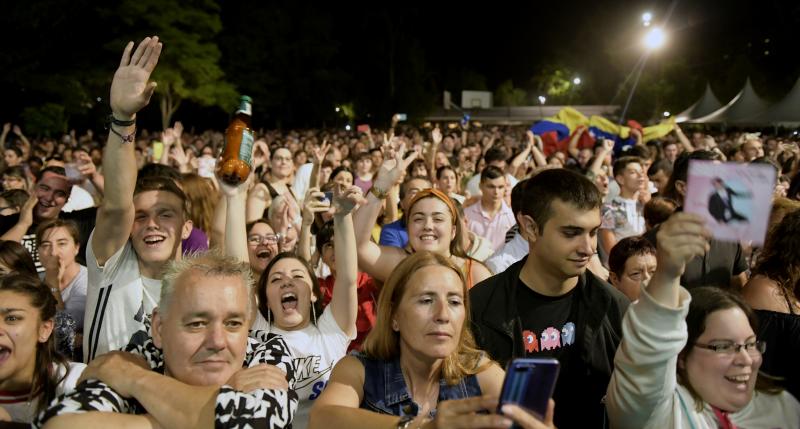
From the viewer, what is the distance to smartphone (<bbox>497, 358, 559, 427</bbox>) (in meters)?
1.84

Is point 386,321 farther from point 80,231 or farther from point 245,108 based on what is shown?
point 80,231

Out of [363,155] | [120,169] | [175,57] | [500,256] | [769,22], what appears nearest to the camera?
[120,169]

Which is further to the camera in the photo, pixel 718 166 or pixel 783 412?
pixel 783 412

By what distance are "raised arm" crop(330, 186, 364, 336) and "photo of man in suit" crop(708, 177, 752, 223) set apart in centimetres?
196

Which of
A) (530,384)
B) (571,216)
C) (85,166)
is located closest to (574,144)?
(85,166)

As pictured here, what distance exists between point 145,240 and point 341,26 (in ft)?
196

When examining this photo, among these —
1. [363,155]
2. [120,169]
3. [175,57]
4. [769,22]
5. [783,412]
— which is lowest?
[783,412]

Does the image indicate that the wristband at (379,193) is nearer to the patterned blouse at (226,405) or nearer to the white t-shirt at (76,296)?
the white t-shirt at (76,296)

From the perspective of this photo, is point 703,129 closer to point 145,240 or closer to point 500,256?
point 500,256

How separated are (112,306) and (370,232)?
1745mm

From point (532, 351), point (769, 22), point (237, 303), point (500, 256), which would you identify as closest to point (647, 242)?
point (500, 256)

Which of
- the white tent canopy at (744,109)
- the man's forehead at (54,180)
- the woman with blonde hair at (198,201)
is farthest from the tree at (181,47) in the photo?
the woman with blonde hair at (198,201)

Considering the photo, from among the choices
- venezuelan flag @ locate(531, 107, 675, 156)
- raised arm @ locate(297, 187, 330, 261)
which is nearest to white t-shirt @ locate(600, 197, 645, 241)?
raised arm @ locate(297, 187, 330, 261)

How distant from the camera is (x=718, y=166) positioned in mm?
2283
